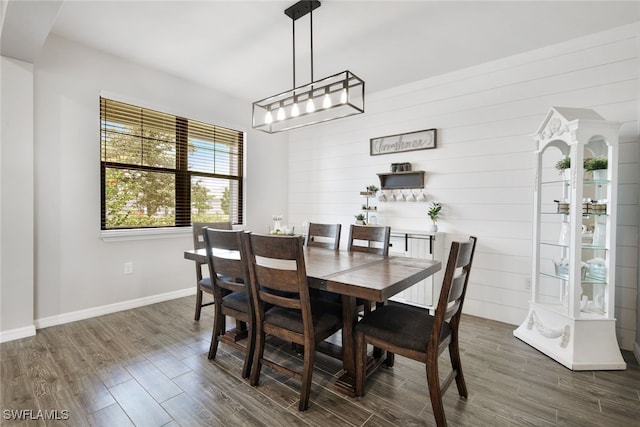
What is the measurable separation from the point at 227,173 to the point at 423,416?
12.3 feet

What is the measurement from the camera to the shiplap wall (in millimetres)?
→ 2580

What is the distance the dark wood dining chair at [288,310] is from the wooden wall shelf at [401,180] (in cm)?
230

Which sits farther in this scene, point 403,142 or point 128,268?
point 403,142

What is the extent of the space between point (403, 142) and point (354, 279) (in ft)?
8.76

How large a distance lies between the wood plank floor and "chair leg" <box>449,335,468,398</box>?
0.19ft

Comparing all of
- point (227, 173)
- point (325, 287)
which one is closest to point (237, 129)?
point (227, 173)

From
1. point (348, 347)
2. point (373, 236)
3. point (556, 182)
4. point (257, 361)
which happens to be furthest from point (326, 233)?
point (556, 182)

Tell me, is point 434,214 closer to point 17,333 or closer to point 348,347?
point 348,347

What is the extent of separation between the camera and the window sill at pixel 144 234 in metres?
3.21

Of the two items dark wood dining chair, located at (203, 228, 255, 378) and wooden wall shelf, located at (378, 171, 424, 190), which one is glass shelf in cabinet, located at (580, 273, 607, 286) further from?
dark wood dining chair, located at (203, 228, 255, 378)

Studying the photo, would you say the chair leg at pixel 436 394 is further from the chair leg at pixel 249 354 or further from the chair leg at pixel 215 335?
the chair leg at pixel 215 335

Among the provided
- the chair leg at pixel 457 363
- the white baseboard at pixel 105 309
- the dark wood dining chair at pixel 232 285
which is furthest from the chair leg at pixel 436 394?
the white baseboard at pixel 105 309

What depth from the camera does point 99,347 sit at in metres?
2.46

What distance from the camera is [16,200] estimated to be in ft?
8.55
